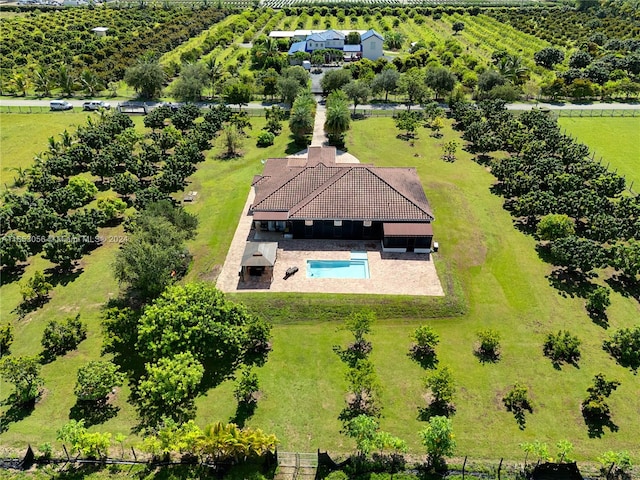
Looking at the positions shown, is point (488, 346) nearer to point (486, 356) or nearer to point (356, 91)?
point (486, 356)

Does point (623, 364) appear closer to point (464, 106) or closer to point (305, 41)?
point (464, 106)

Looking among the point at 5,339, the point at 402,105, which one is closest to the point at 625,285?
the point at 5,339

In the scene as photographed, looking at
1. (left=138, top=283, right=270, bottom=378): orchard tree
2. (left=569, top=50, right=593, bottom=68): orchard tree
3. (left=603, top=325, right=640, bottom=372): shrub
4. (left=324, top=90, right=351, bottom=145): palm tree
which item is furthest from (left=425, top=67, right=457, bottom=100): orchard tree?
(left=138, top=283, right=270, bottom=378): orchard tree

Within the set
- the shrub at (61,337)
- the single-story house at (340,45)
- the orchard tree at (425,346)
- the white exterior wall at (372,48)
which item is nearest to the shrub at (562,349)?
the orchard tree at (425,346)

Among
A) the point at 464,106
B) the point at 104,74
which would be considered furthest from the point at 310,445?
Answer: the point at 104,74

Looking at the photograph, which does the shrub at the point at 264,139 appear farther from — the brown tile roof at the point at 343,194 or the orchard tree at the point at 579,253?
the orchard tree at the point at 579,253
